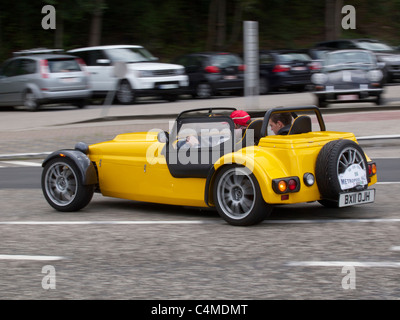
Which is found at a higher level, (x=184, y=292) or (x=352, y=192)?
(x=352, y=192)

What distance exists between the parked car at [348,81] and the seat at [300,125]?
39.9 feet

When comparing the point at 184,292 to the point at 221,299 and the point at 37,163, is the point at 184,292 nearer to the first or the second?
the point at 221,299

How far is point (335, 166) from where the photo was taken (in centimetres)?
727

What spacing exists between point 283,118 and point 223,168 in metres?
0.96

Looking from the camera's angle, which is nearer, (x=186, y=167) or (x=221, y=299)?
(x=221, y=299)

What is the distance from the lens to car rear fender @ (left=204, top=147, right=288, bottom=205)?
281 inches

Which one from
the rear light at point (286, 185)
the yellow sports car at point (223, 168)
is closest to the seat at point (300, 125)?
the yellow sports car at point (223, 168)

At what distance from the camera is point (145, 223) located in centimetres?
785

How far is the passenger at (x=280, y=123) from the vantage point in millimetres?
7887

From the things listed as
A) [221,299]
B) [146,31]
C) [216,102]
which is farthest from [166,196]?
[146,31]

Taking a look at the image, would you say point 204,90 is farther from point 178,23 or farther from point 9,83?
point 178,23
